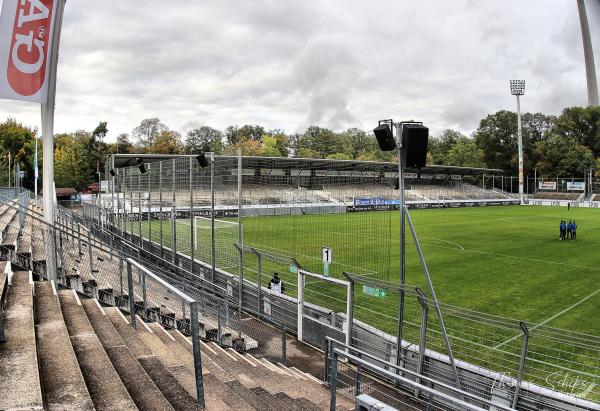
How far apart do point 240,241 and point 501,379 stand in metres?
6.88

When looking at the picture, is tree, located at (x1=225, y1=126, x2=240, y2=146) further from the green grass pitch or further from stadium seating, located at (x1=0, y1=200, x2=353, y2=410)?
stadium seating, located at (x1=0, y1=200, x2=353, y2=410)

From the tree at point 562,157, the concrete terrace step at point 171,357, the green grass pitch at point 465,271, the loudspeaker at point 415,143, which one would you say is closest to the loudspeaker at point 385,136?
the loudspeaker at point 415,143

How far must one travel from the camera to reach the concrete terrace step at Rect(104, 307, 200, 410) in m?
4.16

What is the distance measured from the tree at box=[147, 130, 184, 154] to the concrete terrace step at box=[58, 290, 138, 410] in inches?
3049

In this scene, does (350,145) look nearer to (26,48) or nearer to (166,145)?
(166,145)

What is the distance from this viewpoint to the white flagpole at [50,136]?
8.04 meters

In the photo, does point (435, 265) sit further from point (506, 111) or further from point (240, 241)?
point (506, 111)

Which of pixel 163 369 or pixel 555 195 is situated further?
pixel 555 195

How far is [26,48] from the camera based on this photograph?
281 inches

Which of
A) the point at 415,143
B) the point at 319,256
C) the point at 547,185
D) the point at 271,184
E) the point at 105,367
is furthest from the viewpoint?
the point at 547,185

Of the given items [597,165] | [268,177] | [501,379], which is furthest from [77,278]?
[597,165]

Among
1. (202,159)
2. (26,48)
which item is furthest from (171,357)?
(202,159)

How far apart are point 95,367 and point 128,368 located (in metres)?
0.32

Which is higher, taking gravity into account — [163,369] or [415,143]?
[415,143]
